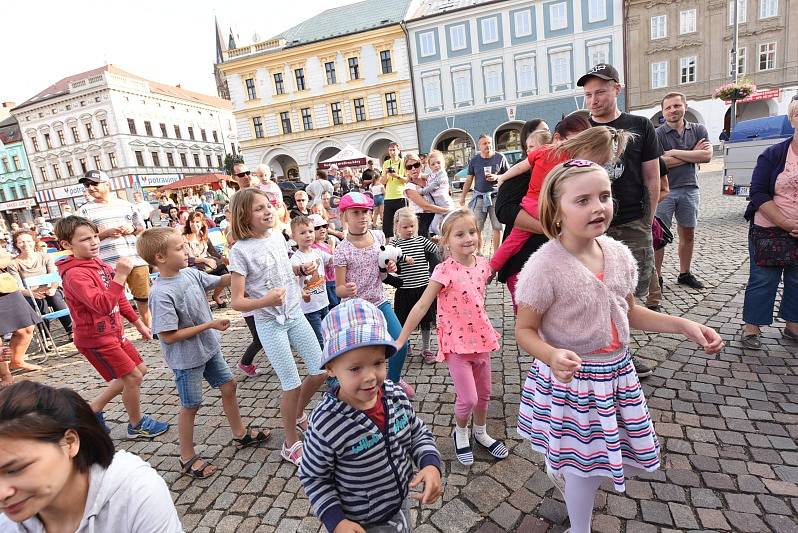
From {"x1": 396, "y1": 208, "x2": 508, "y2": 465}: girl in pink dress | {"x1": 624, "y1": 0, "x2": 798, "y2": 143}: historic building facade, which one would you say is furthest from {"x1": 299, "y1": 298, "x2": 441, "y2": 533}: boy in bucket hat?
{"x1": 624, "y1": 0, "x2": 798, "y2": 143}: historic building facade

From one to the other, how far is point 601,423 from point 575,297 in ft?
1.80

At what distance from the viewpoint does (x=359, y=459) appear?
1.57 meters

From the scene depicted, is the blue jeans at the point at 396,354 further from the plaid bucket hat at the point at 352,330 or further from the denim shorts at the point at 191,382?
the plaid bucket hat at the point at 352,330

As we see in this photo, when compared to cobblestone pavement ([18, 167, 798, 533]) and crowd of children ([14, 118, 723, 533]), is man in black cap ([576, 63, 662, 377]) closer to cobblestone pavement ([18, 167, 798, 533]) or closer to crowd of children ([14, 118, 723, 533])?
crowd of children ([14, 118, 723, 533])

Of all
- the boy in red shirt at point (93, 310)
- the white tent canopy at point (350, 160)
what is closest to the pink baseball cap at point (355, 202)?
the boy in red shirt at point (93, 310)

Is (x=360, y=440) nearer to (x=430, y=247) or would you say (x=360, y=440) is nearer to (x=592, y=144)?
(x=592, y=144)

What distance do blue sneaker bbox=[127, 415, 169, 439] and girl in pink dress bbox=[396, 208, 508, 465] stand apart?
258cm

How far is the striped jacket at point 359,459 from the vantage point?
152 cm

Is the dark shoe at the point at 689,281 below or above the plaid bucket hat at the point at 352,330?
below

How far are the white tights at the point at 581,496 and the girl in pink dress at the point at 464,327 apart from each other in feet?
2.55

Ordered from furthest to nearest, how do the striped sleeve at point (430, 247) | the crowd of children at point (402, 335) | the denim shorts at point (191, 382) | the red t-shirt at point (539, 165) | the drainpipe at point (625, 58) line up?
the drainpipe at point (625, 58) < the striped sleeve at point (430, 247) < the denim shorts at point (191, 382) < the red t-shirt at point (539, 165) < the crowd of children at point (402, 335)

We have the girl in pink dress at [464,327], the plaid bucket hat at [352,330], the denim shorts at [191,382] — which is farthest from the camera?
the denim shorts at [191,382]

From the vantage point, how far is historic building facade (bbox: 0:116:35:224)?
48.6 metres

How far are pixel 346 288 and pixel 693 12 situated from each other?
1426 inches
